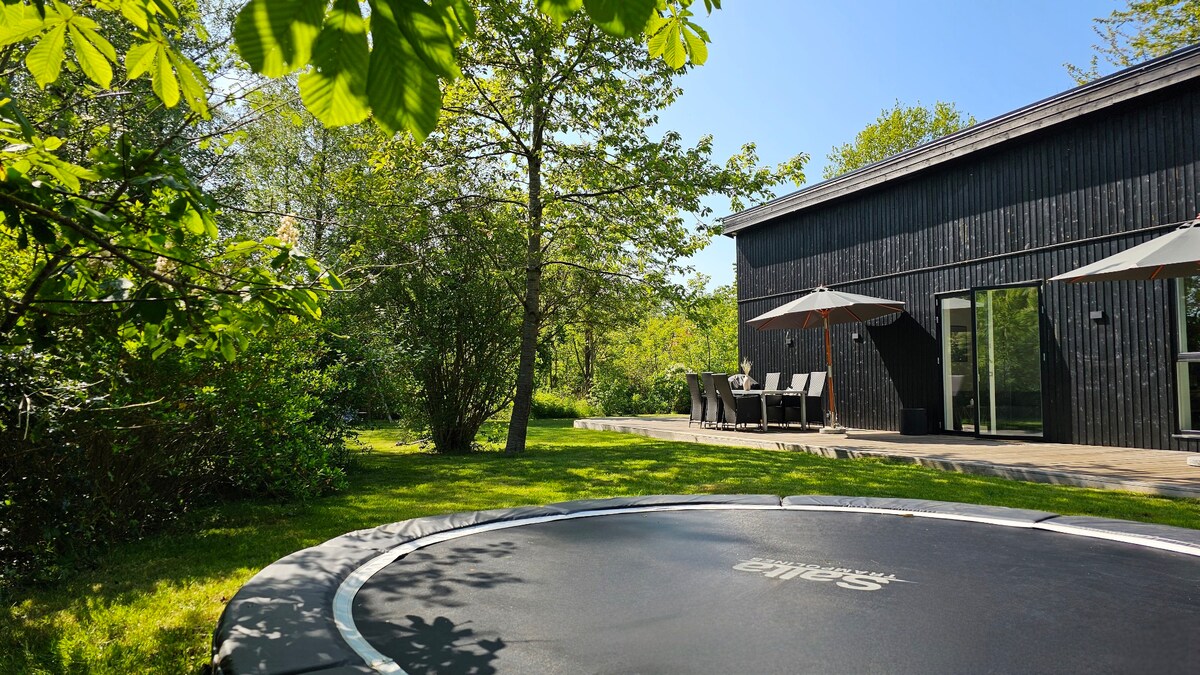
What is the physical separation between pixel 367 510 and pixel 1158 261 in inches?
232

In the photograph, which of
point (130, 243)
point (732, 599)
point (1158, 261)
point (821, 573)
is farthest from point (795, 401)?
point (130, 243)

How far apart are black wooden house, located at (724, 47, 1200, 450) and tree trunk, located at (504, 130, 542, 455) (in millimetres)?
4782

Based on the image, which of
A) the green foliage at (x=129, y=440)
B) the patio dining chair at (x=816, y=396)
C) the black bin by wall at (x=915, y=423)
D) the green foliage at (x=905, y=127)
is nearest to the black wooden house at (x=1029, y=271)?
the black bin by wall at (x=915, y=423)

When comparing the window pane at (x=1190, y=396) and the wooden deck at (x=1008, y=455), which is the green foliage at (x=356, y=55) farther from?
the window pane at (x=1190, y=396)

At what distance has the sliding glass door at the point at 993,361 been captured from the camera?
7.66 metres

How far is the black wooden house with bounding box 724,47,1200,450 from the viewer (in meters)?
6.42

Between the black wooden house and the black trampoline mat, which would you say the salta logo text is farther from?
the black wooden house

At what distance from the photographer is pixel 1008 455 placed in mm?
6359

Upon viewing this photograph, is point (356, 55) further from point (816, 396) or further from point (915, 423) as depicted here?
point (816, 396)

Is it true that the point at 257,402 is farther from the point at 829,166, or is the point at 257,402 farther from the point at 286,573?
the point at 829,166

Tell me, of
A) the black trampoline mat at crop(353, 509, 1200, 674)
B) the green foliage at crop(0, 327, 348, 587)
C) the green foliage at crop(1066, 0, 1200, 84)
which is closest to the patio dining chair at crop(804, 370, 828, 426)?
the black trampoline mat at crop(353, 509, 1200, 674)

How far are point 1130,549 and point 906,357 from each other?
21.9ft

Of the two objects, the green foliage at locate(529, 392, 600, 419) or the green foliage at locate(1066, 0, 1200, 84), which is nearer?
the green foliage at locate(1066, 0, 1200, 84)

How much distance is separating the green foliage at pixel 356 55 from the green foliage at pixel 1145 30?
53.9 ft
